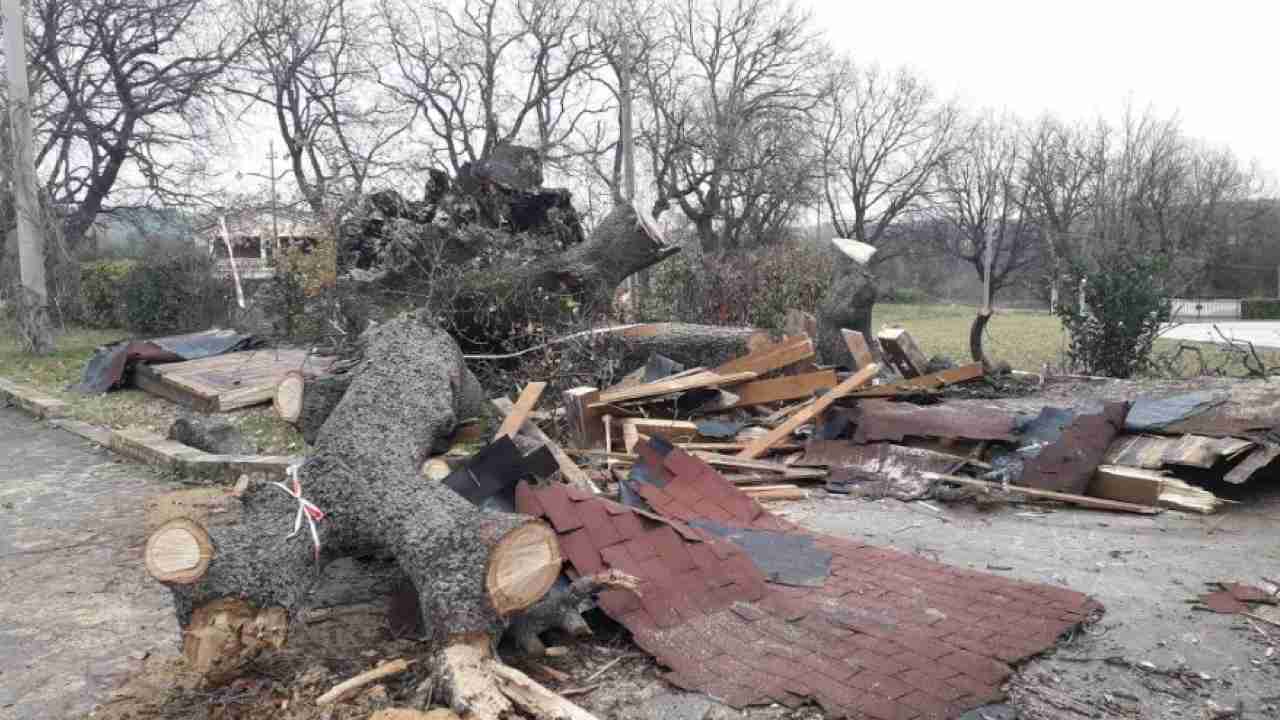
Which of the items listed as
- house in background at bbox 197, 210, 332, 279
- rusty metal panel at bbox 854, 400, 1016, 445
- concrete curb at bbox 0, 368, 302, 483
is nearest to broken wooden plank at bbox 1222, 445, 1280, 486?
rusty metal panel at bbox 854, 400, 1016, 445

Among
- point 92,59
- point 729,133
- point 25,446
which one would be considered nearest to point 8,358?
point 25,446

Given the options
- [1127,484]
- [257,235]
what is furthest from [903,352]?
[257,235]

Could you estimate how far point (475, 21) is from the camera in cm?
2844

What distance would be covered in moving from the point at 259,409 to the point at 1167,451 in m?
8.01

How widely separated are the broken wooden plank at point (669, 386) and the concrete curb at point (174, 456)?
7.69ft

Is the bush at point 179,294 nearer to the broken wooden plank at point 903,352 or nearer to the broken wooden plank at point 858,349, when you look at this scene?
the broken wooden plank at point 858,349

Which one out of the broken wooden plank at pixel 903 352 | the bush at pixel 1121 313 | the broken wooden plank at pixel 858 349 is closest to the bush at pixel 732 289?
the bush at pixel 1121 313

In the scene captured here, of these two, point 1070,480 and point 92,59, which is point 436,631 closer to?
point 1070,480

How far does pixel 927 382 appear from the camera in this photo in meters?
7.60

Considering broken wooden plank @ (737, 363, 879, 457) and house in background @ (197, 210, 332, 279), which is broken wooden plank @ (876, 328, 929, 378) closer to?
broken wooden plank @ (737, 363, 879, 457)

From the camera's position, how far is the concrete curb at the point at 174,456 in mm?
6344

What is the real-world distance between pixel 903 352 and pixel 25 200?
13.7 metres

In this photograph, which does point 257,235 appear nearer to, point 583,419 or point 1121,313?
point 583,419

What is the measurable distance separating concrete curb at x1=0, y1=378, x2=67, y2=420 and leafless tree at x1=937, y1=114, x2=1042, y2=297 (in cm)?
3633
